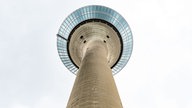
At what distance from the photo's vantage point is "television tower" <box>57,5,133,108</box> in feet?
34.6

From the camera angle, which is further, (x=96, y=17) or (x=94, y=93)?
(x=96, y=17)

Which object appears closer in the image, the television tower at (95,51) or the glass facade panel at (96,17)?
the television tower at (95,51)

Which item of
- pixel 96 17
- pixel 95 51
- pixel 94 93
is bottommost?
pixel 94 93

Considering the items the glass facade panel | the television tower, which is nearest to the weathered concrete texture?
the television tower

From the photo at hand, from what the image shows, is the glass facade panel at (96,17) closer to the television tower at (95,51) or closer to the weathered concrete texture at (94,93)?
the television tower at (95,51)

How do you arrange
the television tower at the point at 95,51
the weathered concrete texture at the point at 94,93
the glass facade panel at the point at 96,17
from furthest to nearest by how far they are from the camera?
the glass facade panel at the point at 96,17
the television tower at the point at 95,51
the weathered concrete texture at the point at 94,93

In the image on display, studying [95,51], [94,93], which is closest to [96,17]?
[95,51]

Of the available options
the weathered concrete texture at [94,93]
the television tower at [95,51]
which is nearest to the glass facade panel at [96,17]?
the television tower at [95,51]

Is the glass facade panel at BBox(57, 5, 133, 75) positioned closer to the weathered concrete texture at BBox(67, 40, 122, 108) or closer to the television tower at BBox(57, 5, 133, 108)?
the television tower at BBox(57, 5, 133, 108)

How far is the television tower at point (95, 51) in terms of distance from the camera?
1055cm

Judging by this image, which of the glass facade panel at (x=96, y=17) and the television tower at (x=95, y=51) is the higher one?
the glass facade panel at (x=96, y=17)

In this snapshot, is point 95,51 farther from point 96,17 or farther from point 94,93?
point 96,17

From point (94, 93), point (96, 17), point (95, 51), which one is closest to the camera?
point (94, 93)

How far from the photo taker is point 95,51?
720 inches
